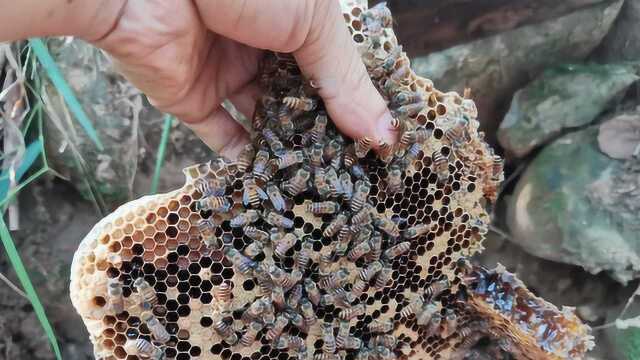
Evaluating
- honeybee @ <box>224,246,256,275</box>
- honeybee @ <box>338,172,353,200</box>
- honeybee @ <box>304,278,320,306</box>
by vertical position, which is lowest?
honeybee @ <box>304,278,320,306</box>

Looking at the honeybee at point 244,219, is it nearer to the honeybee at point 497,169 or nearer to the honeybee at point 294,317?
the honeybee at point 294,317

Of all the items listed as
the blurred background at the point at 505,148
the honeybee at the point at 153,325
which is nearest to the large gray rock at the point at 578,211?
the blurred background at the point at 505,148

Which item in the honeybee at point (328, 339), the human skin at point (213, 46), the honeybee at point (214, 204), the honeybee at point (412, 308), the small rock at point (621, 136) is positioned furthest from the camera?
the small rock at point (621, 136)

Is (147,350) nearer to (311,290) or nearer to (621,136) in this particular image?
(311,290)

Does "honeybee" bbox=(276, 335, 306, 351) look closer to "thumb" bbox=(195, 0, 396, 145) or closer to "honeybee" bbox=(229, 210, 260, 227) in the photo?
"honeybee" bbox=(229, 210, 260, 227)

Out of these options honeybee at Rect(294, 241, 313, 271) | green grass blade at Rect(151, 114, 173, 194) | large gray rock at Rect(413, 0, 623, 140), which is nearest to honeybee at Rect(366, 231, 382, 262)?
honeybee at Rect(294, 241, 313, 271)

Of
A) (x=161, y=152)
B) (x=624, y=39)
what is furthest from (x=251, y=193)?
(x=624, y=39)

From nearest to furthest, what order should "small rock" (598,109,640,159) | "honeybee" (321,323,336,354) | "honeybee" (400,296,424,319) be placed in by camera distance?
"honeybee" (321,323,336,354)
"honeybee" (400,296,424,319)
"small rock" (598,109,640,159)
